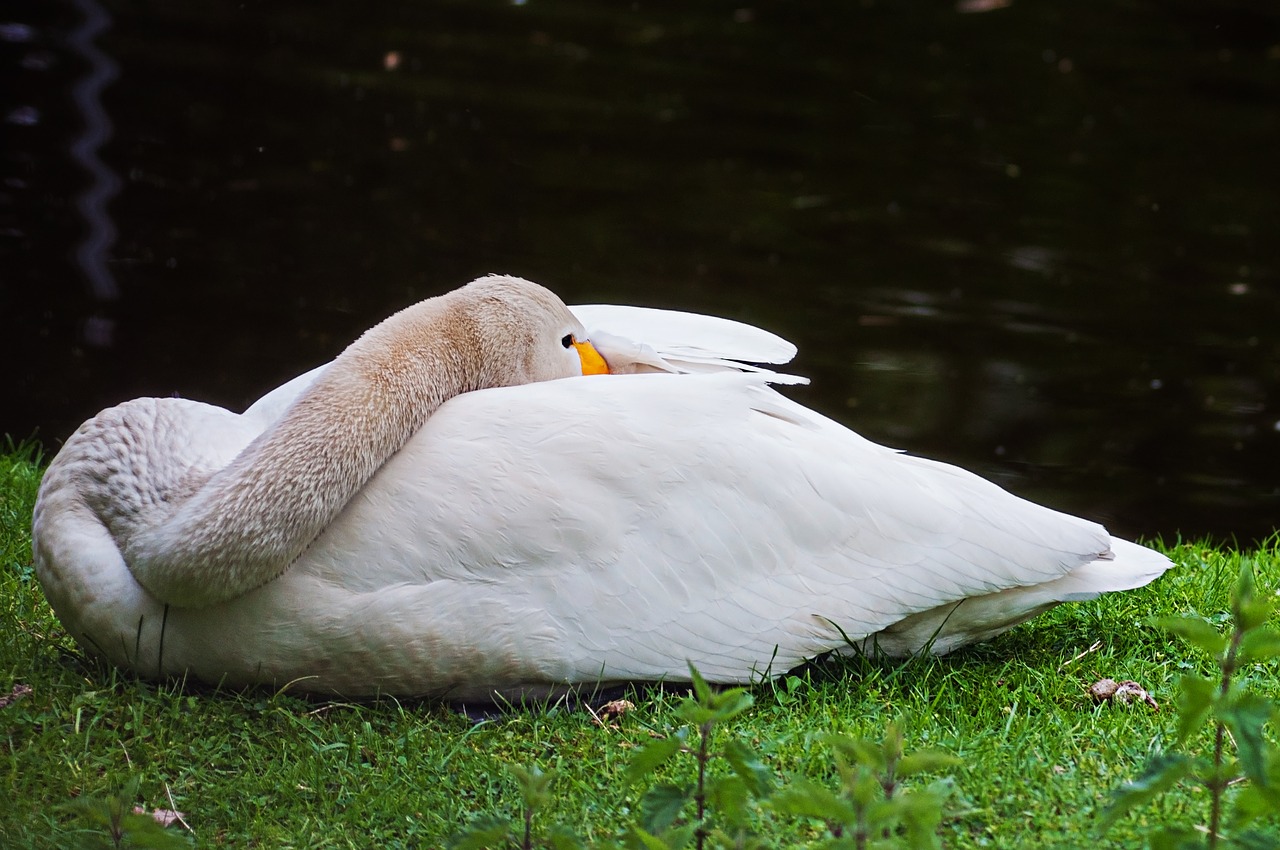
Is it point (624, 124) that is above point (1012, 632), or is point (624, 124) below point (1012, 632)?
above

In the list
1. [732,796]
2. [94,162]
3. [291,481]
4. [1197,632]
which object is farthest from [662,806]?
[94,162]

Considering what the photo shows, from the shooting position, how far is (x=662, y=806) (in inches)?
101

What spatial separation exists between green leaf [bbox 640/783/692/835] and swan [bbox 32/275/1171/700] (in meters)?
1.12

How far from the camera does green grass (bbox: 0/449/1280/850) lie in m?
3.18

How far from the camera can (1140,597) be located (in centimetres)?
461

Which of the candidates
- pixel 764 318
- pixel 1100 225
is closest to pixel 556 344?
Answer: pixel 764 318

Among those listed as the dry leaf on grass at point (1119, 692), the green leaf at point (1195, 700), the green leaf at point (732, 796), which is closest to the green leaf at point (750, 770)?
the green leaf at point (732, 796)

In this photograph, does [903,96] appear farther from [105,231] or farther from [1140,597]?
[1140,597]

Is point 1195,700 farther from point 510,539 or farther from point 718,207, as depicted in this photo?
point 718,207

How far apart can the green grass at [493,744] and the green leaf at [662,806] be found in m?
0.59

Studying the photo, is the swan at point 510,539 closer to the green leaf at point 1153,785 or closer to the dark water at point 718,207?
the green leaf at point 1153,785

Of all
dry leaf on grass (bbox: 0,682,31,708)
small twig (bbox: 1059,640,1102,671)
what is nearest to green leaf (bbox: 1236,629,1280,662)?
small twig (bbox: 1059,640,1102,671)

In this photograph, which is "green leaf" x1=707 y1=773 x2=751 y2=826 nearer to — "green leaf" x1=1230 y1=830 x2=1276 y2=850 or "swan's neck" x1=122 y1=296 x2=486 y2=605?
"green leaf" x1=1230 y1=830 x2=1276 y2=850

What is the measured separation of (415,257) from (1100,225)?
16.8ft
